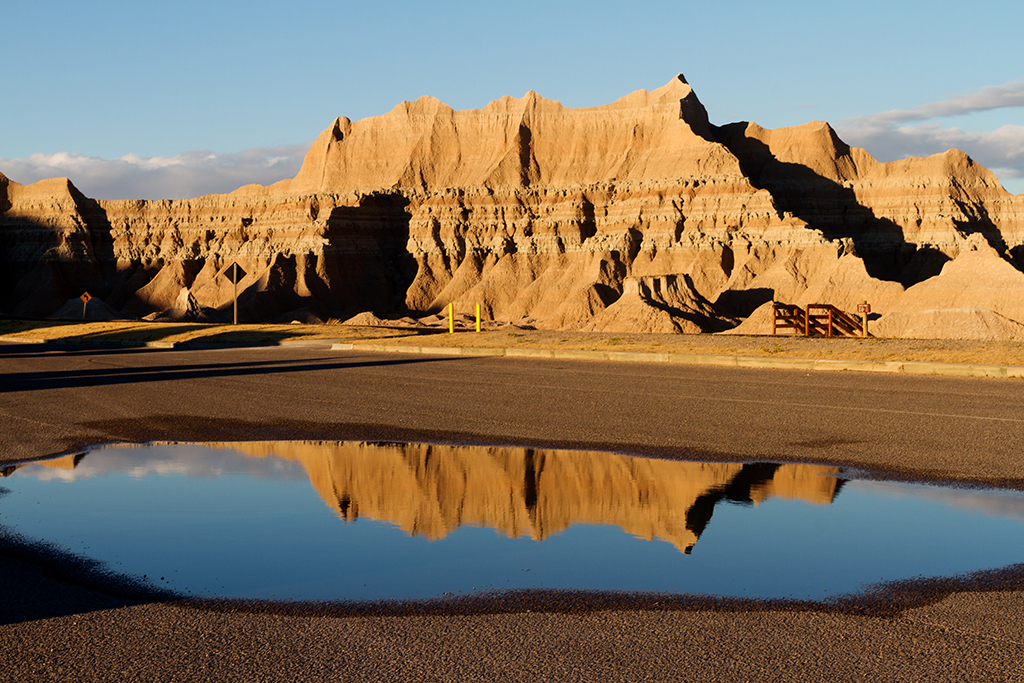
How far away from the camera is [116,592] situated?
19.0 feet

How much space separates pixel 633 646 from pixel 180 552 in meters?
3.55

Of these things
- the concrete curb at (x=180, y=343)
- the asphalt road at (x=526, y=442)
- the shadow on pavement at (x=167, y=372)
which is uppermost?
the asphalt road at (x=526, y=442)

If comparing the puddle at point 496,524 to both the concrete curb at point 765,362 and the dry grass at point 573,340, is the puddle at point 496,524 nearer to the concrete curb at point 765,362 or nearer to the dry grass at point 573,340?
the concrete curb at point 765,362

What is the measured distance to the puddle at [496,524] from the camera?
6051 millimetres

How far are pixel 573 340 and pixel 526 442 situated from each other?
22.4 metres

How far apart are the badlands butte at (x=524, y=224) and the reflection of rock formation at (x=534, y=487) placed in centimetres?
6211

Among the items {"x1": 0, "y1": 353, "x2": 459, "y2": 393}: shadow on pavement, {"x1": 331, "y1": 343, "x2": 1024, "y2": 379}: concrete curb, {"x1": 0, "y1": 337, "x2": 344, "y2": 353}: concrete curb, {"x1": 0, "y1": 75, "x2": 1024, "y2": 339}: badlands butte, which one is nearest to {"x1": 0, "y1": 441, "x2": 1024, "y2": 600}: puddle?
{"x1": 0, "y1": 353, "x2": 459, "y2": 393}: shadow on pavement

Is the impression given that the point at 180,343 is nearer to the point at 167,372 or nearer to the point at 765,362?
the point at 167,372

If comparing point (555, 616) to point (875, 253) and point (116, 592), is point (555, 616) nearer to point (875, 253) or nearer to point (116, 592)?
point (116, 592)

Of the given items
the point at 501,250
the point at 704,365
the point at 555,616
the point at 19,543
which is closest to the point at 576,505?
the point at 555,616

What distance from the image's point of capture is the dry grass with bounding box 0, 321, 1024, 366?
82.5 feet

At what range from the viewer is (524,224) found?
9438 cm

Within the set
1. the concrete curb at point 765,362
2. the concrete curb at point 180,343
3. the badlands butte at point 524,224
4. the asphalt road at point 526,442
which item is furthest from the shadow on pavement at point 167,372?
the badlands butte at point 524,224

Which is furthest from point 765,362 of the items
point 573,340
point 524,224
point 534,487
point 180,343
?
point 524,224
